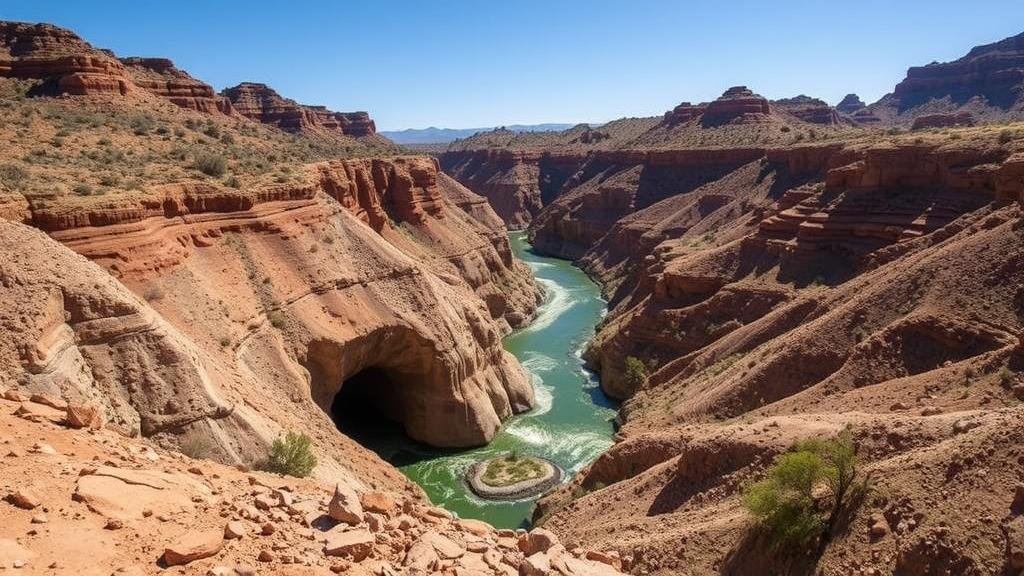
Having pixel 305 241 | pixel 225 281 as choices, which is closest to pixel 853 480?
pixel 225 281

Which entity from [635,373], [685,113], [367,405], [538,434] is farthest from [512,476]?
[685,113]

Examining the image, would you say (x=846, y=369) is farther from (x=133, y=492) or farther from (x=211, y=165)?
(x=211, y=165)

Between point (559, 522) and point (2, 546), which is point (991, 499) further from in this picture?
point (2, 546)

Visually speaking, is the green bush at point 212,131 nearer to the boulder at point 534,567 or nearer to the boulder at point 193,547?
the boulder at point 193,547

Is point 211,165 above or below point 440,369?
above

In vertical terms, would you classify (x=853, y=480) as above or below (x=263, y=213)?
below

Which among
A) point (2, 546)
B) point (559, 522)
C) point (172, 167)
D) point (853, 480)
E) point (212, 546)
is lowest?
point (559, 522)

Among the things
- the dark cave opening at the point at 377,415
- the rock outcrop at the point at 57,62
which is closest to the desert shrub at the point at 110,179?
the dark cave opening at the point at 377,415
